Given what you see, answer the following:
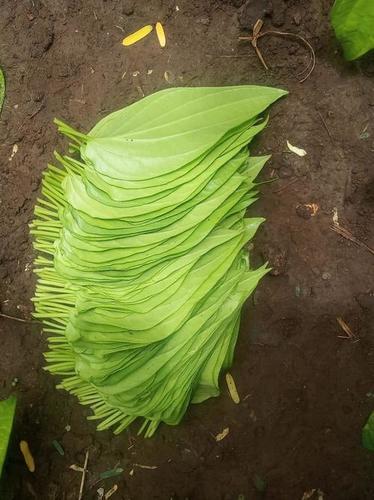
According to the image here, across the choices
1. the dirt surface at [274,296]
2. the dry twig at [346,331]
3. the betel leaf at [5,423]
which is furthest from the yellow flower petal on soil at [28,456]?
the dry twig at [346,331]

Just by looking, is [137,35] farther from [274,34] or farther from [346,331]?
[346,331]

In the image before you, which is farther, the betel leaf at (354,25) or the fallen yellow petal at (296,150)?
the fallen yellow petal at (296,150)

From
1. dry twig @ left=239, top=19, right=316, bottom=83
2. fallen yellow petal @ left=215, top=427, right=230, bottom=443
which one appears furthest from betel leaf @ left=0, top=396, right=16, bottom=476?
dry twig @ left=239, top=19, right=316, bottom=83

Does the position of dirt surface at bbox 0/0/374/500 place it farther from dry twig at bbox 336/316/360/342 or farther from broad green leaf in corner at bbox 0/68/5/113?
broad green leaf in corner at bbox 0/68/5/113

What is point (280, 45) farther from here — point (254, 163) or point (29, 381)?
point (29, 381)

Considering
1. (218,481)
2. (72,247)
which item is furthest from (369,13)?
(218,481)

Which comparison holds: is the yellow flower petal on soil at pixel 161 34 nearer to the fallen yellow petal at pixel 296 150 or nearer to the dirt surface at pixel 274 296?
the dirt surface at pixel 274 296

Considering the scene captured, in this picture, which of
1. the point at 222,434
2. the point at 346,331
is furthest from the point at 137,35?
the point at 222,434
